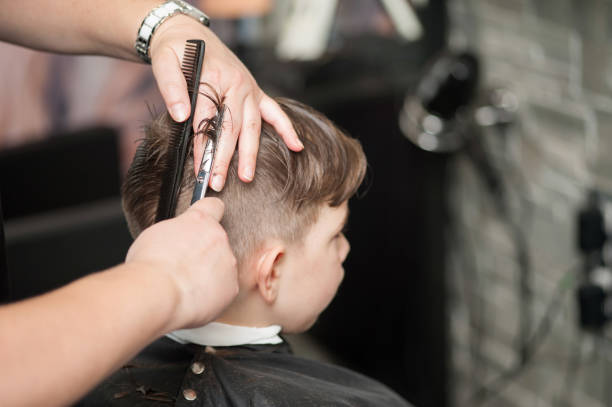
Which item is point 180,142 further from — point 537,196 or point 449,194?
point 449,194

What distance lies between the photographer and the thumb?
0.72 metres

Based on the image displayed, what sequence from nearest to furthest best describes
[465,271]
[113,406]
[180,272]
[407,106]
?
[180,272] < [113,406] < [407,106] < [465,271]

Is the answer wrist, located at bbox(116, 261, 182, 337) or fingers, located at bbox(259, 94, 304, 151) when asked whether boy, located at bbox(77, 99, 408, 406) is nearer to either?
fingers, located at bbox(259, 94, 304, 151)

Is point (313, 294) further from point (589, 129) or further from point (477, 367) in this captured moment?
point (477, 367)

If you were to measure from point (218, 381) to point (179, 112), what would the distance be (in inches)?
14.6

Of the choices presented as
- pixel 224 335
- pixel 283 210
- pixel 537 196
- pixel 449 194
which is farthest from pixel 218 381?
pixel 449 194

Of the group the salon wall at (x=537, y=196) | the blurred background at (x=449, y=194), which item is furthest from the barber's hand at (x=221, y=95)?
the salon wall at (x=537, y=196)

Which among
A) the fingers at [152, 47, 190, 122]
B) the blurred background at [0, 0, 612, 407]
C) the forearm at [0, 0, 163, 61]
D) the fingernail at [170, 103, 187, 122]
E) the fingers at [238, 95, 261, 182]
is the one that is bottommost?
the blurred background at [0, 0, 612, 407]

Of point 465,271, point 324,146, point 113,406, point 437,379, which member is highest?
point 324,146

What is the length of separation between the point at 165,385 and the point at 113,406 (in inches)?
2.8

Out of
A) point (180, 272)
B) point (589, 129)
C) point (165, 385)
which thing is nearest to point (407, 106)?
point (589, 129)

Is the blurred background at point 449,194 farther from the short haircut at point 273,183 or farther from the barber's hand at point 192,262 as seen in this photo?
the barber's hand at point 192,262

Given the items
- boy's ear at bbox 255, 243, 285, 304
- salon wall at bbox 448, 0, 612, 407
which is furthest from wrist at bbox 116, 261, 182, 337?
salon wall at bbox 448, 0, 612, 407

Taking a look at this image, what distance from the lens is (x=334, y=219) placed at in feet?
3.39
